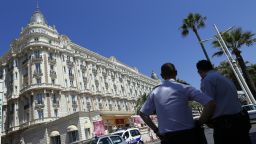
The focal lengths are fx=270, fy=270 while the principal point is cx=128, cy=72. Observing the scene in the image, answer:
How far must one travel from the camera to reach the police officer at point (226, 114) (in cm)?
361

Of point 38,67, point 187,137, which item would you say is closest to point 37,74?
point 38,67

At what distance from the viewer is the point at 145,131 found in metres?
41.1

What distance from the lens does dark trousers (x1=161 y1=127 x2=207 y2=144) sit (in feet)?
10.1

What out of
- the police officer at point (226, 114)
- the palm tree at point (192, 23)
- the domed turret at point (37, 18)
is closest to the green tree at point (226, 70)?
the palm tree at point (192, 23)

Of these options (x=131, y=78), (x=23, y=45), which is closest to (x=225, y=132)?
(x=23, y=45)

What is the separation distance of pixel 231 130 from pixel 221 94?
0.50 meters

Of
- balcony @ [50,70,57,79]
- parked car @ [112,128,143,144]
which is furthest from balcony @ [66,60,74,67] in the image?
parked car @ [112,128,143,144]

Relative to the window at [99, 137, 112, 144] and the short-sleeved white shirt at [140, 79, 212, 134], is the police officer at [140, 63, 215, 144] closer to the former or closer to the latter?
the short-sleeved white shirt at [140, 79, 212, 134]

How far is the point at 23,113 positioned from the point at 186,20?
3309 centimetres

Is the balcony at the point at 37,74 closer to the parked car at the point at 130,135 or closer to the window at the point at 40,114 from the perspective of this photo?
the window at the point at 40,114

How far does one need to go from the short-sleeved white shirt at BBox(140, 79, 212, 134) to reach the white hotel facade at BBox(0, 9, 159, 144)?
110 ft

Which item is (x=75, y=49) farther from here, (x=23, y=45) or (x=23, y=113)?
(x=23, y=113)

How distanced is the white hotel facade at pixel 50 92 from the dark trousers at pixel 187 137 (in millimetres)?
33638

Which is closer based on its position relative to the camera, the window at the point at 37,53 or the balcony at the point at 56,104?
the balcony at the point at 56,104
